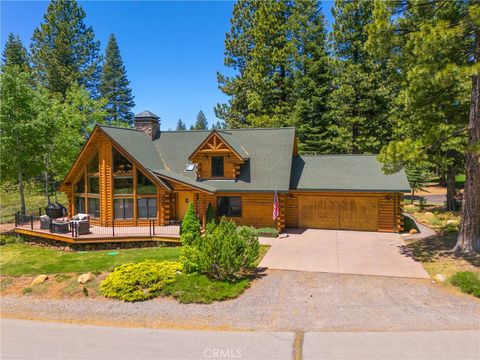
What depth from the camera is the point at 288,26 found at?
33.8 metres

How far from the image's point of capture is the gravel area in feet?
27.7

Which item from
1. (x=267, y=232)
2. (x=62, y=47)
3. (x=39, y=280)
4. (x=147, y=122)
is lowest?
(x=39, y=280)

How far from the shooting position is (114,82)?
5706 centimetres

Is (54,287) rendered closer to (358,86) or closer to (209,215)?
(209,215)

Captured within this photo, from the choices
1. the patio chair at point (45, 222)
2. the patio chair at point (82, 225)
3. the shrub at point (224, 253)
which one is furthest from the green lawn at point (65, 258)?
the shrub at point (224, 253)

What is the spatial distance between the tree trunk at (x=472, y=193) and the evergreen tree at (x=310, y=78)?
61.2 ft

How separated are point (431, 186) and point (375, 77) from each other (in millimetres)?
29239

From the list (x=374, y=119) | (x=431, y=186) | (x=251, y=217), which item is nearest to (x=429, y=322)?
(x=251, y=217)

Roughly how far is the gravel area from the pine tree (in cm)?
5079

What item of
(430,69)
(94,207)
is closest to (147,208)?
(94,207)

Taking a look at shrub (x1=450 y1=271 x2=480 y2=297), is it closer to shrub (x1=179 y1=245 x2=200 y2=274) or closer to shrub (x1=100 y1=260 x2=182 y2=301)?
shrub (x1=179 y1=245 x2=200 y2=274)

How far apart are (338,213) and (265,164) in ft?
17.2

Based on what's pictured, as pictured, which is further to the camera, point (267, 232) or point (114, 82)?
point (114, 82)

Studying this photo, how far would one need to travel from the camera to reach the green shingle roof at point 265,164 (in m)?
19.0
